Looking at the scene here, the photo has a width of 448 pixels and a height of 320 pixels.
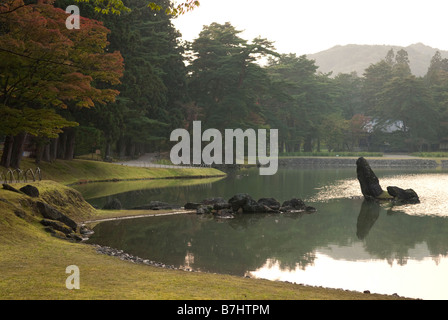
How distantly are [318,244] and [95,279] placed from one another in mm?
10158

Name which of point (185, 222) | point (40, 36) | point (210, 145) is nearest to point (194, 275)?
point (185, 222)

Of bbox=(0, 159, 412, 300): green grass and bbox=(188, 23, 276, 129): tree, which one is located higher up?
bbox=(188, 23, 276, 129): tree

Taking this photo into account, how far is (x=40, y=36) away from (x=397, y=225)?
64.4 feet

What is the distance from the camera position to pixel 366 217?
24.5 m

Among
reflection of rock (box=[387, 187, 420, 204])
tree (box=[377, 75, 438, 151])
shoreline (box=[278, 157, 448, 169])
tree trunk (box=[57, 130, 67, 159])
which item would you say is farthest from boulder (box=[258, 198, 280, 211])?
tree (box=[377, 75, 438, 151])

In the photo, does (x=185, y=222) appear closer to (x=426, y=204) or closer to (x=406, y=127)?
(x=426, y=204)

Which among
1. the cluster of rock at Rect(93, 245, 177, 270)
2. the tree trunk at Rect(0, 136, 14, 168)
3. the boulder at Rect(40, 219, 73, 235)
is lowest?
the cluster of rock at Rect(93, 245, 177, 270)

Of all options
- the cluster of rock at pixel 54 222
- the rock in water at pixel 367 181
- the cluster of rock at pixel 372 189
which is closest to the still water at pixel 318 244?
the cluster of rock at pixel 54 222

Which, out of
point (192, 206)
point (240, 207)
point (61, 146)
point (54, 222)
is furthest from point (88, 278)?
point (61, 146)

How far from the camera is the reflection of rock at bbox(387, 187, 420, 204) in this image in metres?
30.5

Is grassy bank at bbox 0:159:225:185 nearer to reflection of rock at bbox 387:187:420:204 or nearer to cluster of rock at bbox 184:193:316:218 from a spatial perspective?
cluster of rock at bbox 184:193:316:218

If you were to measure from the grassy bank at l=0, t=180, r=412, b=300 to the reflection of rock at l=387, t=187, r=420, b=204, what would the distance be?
22.7 m

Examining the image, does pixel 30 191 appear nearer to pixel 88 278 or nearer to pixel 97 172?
pixel 88 278
